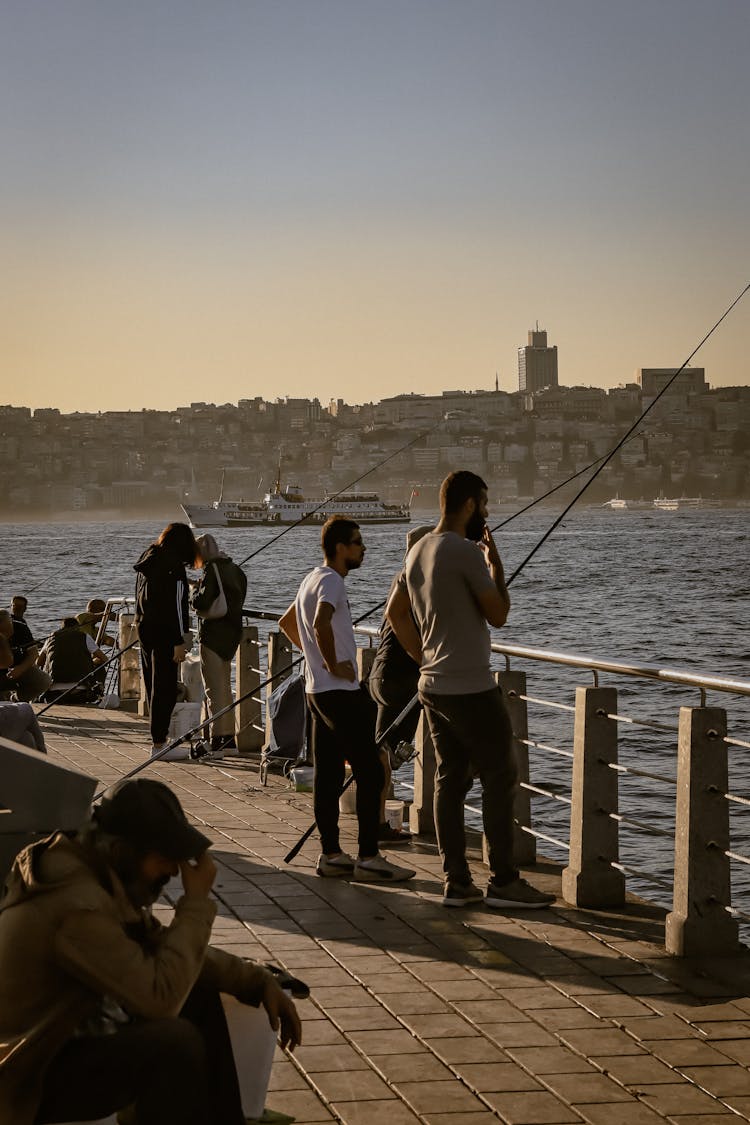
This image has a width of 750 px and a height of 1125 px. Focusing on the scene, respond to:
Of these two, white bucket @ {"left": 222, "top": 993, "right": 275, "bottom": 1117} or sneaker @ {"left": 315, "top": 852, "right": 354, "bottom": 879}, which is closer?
white bucket @ {"left": 222, "top": 993, "right": 275, "bottom": 1117}

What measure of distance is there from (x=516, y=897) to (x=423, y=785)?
1.77m

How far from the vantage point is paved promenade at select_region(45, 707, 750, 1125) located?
164 inches

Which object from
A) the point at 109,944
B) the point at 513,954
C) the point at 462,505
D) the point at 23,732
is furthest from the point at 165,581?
the point at 109,944

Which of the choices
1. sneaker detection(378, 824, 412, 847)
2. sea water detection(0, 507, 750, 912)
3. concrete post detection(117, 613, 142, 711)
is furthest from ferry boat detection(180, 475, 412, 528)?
sneaker detection(378, 824, 412, 847)

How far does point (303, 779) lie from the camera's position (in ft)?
30.4

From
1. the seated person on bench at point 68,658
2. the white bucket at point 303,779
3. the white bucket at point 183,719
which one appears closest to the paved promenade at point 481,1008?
the white bucket at point 303,779

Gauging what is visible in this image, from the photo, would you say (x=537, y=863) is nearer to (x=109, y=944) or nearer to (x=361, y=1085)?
(x=361, y=1085)

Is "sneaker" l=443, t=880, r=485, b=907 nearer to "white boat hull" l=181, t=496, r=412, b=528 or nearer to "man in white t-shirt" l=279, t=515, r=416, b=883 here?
"man in white t-shirt" l=279, t=515, r=416, b=883

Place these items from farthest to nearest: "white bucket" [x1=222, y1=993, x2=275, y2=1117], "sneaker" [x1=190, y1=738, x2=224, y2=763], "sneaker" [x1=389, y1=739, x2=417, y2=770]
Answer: "sneaker" [x1=190, y1=738, x2=224, y2=763] < "sneaker" [x1=389, y1=739, x2=417, y2=770] < "white bucket" [x1=222, y1=993, x2=275, y2=1117]

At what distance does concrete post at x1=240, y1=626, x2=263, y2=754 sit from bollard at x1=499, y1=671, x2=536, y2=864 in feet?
13.3

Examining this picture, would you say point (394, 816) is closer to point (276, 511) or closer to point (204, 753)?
point (204, 753)

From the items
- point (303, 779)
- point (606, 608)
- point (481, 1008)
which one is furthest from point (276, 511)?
point (481, 1008)

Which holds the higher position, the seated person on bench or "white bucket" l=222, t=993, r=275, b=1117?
"white bucket" l=222, t=993, r=275, b=1117

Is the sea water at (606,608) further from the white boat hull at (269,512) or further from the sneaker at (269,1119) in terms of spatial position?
the white boat hull at (269,512)
